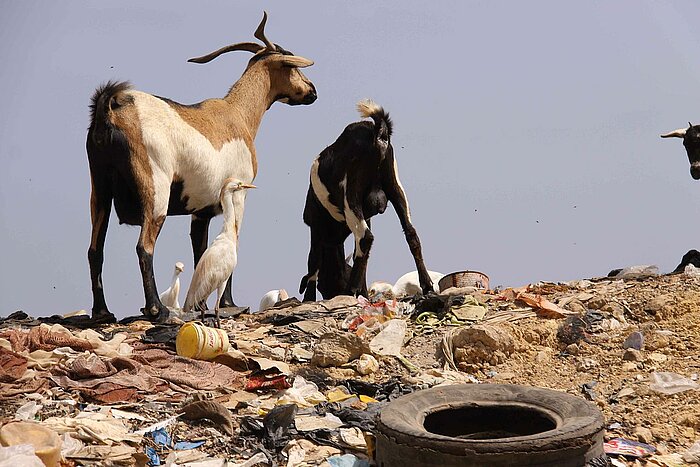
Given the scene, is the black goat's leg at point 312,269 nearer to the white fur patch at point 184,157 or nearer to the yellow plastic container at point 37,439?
the white fur patch at point 184,157

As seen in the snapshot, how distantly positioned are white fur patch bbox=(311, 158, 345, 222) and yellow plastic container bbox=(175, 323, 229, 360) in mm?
4236

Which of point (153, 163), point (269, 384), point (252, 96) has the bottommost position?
point (269, 384)

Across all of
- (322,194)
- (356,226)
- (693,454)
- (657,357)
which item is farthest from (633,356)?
(322,194)

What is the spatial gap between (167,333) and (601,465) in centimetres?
380

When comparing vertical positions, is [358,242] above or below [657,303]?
above

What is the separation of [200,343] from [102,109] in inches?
121

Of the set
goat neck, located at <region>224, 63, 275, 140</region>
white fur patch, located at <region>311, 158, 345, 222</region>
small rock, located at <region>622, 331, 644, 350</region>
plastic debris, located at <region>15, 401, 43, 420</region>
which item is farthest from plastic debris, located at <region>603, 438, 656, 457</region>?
goat neck, located at <region>224, 63, 275, 140</region>

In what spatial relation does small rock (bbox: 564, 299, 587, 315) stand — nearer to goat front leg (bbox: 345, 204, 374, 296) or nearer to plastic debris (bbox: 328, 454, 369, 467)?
goat front leg (bbox: 345, 204, 374, 296)

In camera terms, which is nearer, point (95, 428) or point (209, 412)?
point (95, 428)

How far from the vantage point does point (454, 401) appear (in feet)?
13.8

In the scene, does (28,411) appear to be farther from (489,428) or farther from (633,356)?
(633,356)

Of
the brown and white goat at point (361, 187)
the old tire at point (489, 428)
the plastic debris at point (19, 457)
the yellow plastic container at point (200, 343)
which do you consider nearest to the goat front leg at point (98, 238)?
the yellow plastic container at point (200, 343)

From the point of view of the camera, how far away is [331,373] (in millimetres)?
5684

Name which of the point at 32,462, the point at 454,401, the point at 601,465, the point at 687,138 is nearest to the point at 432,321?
the point at 454,401
